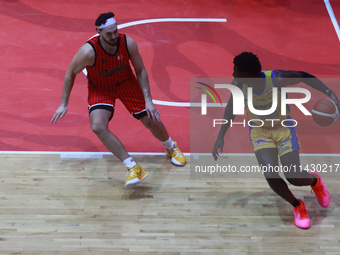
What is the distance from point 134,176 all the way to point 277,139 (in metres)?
1.50

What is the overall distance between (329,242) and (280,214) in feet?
1.77

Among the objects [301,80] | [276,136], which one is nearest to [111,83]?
[276,136]

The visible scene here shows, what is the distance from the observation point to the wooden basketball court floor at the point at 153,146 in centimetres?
410

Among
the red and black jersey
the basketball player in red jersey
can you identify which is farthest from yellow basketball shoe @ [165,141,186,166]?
the red and black jersey

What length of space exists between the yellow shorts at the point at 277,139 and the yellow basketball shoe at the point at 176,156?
1132 millimetres

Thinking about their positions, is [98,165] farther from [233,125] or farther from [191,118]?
[233,125]

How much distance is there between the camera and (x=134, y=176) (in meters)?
4.49

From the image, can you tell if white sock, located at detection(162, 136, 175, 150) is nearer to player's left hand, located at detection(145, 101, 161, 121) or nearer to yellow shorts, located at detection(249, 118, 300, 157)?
player's left hand, located at detection(145, 101, 161, 121)

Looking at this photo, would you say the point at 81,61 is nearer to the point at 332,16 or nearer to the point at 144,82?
the point at 144,82

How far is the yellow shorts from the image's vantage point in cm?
407

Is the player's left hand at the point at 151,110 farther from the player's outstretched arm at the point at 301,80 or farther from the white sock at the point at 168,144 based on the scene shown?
the player's outstretched arm at the point at 301,80

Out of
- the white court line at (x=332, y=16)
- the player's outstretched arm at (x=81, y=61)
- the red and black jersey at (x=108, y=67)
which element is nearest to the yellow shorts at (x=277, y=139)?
the red and black jersey at (x=108, y=67)

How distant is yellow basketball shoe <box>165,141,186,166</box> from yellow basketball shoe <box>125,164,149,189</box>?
1.81 ft

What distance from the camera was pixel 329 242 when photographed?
13.2 ft
